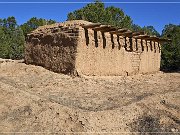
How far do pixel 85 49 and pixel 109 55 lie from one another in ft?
4.74

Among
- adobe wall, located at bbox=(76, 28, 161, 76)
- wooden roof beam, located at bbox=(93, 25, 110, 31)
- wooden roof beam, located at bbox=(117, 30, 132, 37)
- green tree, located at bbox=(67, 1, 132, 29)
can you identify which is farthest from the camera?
green tree, located at bbox=(67, 1, 132, 29)

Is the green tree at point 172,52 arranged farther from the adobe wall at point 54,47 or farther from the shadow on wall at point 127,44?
the adobe wall at point 54,47

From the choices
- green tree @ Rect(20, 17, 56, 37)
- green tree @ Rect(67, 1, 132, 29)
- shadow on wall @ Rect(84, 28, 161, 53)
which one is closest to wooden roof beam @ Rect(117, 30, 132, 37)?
shadow on wall @ Rect(84, 28, 161, 53)

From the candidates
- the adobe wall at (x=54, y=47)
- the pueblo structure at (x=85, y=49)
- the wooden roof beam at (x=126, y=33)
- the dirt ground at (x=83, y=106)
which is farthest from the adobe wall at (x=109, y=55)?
the dirt ground at (x=83, y=106)

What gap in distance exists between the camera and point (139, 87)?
10.2 meters

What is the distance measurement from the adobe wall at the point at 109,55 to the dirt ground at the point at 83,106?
2.22 feet

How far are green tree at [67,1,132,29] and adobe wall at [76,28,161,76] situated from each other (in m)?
9.75

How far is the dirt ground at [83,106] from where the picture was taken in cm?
663

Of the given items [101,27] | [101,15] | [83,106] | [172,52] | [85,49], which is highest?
[101,15]

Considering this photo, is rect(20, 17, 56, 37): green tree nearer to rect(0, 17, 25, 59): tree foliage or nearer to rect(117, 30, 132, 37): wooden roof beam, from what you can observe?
rect(0, 17, 25, 59): tree foliage

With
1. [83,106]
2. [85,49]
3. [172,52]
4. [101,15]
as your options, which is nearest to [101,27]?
[85,49]

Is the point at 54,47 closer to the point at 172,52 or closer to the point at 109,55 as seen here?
the point at 109,55

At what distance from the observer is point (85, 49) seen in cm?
1057

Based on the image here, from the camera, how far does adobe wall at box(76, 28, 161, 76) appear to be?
34.6 ft
